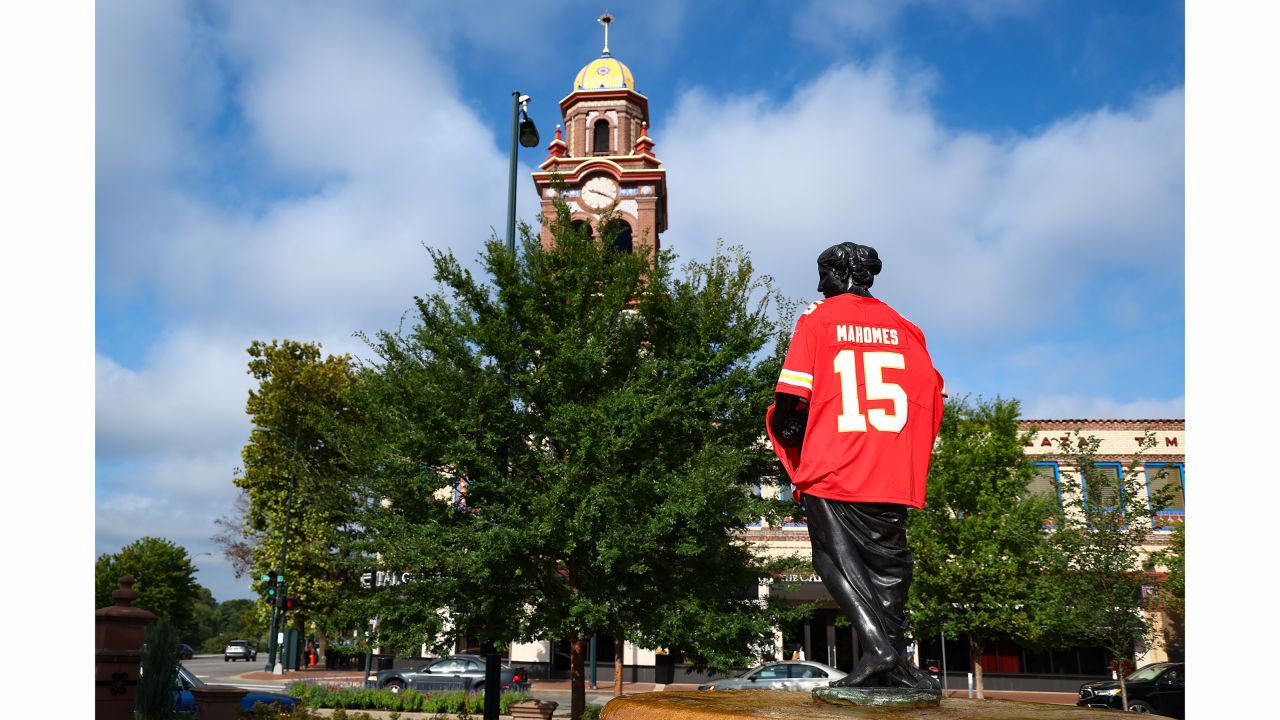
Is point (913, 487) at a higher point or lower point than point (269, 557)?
higher

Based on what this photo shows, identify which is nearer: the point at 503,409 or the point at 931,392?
the point at 931,392

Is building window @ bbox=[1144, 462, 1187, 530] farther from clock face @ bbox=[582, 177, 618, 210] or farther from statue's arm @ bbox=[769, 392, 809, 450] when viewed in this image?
statue's arm @ bbox=[769, 392, 809, 450]

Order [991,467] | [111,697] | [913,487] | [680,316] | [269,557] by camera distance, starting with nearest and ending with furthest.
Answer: [913,487] < [111,697] < [680,316] < [991,467] < [269,557]

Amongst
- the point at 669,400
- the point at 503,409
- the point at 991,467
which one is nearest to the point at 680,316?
the point at 669,400

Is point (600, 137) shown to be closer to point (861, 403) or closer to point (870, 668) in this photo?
point (861, 403)

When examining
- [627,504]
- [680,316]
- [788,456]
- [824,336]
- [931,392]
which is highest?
[680,316]

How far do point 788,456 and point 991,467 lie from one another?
18.4 metres

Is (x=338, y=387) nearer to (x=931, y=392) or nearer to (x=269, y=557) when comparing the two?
(x=269, y=557)

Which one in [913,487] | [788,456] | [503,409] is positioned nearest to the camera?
[913,487]

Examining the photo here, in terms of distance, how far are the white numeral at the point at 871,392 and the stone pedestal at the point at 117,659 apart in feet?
34.6

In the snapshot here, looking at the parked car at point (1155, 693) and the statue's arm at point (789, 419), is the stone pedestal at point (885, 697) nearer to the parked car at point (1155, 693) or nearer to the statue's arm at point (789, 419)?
the statue's arm at point (789, 419)

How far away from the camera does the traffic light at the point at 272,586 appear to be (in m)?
30.0

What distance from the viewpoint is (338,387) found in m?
32.8

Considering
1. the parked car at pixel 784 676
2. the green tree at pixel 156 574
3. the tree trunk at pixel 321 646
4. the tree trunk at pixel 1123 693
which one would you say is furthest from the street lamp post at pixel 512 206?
the green tree at pixel 156 574
